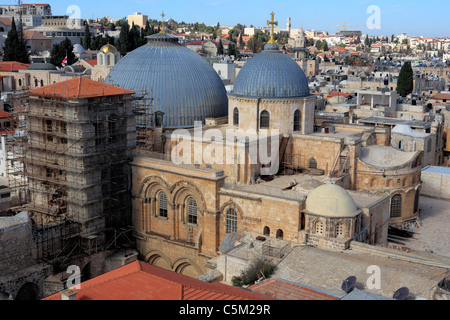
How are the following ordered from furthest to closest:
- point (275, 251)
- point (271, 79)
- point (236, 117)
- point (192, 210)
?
point (236, 117), point (271, 79), point (192, 210), point (275, 251)

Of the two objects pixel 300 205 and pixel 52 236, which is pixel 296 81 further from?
pixel 52 236

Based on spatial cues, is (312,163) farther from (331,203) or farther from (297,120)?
(331,203)

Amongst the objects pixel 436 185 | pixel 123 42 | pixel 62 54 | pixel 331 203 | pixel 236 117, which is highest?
pixel 123 42

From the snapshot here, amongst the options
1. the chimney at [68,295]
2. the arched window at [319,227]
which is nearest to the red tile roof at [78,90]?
the arched window at [319,227]

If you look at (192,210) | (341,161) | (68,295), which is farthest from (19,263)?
(341,161)

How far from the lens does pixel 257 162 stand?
28609 mm

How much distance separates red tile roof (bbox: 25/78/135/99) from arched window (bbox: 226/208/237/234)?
7854 millimetres

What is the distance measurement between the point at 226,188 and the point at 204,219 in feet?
6.25

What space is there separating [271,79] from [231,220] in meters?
8.88

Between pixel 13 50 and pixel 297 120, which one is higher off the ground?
pixel 13 50

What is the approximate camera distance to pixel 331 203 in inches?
887

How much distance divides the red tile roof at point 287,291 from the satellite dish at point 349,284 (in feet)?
2.02

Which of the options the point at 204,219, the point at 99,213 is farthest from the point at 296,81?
the point at 99,213
